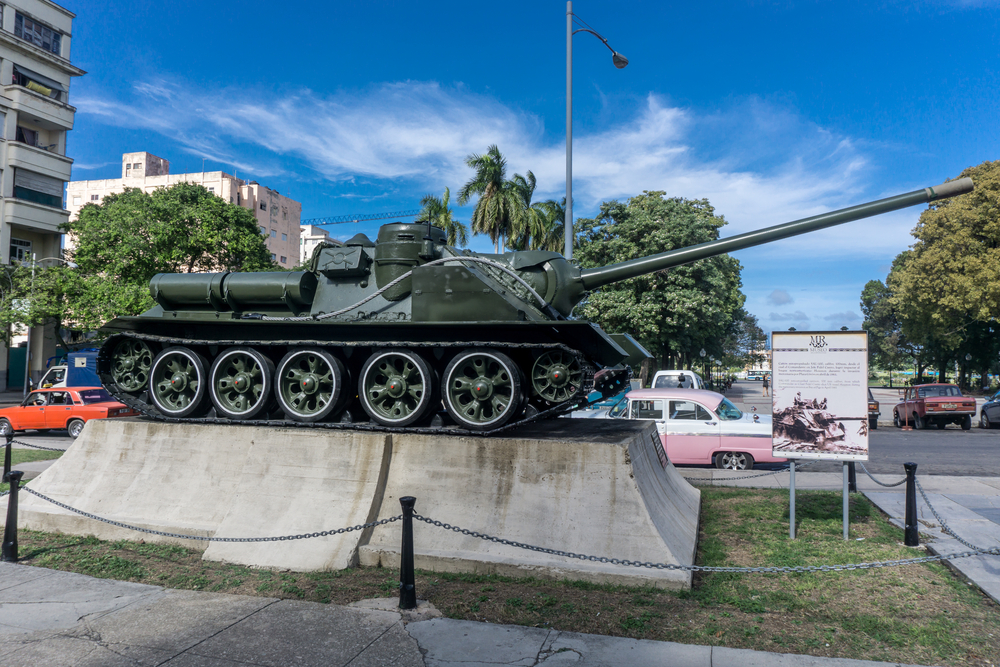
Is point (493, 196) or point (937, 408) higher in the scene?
point (493, 196)

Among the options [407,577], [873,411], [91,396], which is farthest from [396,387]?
[873,411]

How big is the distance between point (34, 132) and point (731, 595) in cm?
4591

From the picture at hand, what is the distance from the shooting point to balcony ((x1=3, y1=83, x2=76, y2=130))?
35.2 metres

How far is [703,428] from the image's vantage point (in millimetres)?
13086

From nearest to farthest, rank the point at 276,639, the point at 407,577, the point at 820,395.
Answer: the point at 276,639
the point at 407,577
the point at 820,395

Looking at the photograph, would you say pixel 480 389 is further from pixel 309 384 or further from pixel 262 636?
pixel 262 636

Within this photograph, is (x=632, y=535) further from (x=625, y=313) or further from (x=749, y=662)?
(x=625, y=313)

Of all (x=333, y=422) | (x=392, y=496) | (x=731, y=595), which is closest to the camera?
A: (x=731, y=595)

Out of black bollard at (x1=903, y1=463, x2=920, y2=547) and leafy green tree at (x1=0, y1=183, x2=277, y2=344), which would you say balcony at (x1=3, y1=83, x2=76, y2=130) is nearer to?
leafy green tree at (x1=0, y1=183, x2=277, y2=344)

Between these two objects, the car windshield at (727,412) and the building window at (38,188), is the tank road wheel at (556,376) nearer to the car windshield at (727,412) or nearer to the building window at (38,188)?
the car windshield at (727,412)

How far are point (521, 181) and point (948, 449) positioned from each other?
24.9 m

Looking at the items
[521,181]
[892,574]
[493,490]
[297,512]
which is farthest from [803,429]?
[521,181]

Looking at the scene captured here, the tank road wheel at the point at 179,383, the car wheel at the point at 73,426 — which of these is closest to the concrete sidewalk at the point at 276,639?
the tank road wheel at the point at 179,383

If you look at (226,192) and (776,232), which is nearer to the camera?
(776,232)
